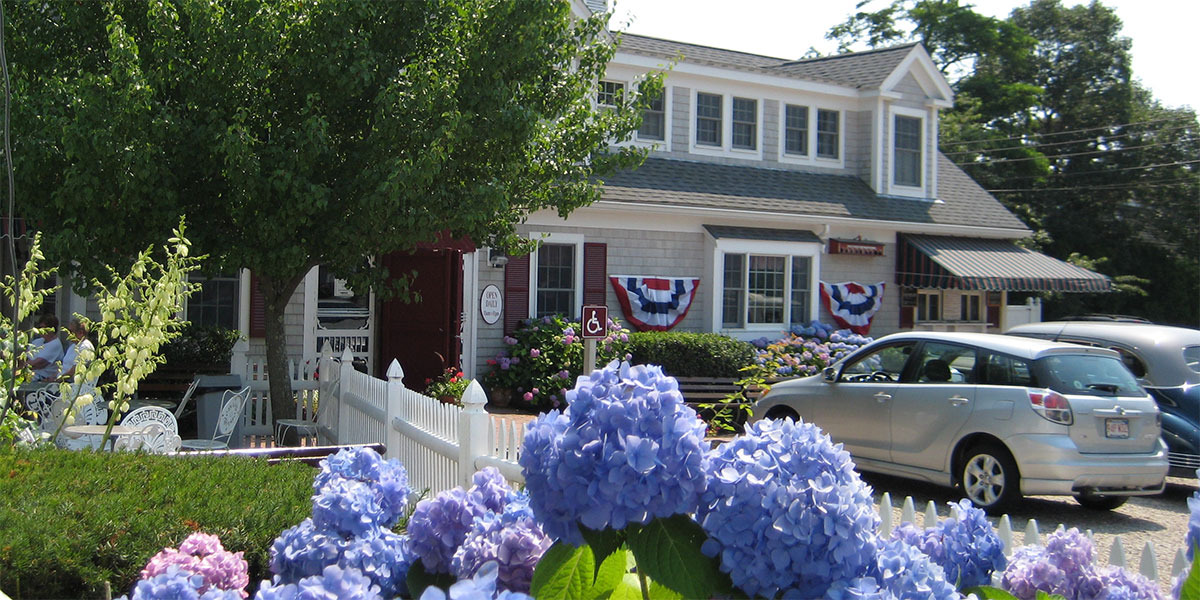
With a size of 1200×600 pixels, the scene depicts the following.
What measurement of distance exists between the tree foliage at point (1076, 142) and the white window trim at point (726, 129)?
63.2ft

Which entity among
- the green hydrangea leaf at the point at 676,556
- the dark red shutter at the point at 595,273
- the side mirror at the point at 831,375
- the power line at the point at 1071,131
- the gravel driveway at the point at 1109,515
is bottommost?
the gravel driveway at the point at 1109,515

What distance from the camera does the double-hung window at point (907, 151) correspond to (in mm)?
21891

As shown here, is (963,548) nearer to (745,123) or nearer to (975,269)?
(745,123)

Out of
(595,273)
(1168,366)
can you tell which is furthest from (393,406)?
(595,273)

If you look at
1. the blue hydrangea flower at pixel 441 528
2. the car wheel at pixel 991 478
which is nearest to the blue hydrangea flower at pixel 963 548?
the blue hydrangea flower at pixel 441 528

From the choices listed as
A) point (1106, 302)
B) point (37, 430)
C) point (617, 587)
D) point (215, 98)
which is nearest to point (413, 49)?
point (215, 98)

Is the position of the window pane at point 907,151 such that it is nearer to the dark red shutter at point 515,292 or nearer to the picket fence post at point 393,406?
the dark red shutter at point 515,292

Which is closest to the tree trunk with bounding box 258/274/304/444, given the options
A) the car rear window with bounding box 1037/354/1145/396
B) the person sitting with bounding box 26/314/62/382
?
the person sitting with bounding box 26/314/62/382

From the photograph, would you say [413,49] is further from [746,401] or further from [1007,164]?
[1007,164]

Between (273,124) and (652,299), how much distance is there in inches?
346

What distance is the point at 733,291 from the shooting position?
18.8m

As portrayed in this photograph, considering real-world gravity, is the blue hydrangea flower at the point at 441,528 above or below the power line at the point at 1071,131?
below

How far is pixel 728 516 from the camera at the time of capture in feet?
5.01

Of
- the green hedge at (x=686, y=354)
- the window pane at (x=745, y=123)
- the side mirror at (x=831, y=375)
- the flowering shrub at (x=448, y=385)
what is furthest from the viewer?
the window pane at (x=745, y=123)
